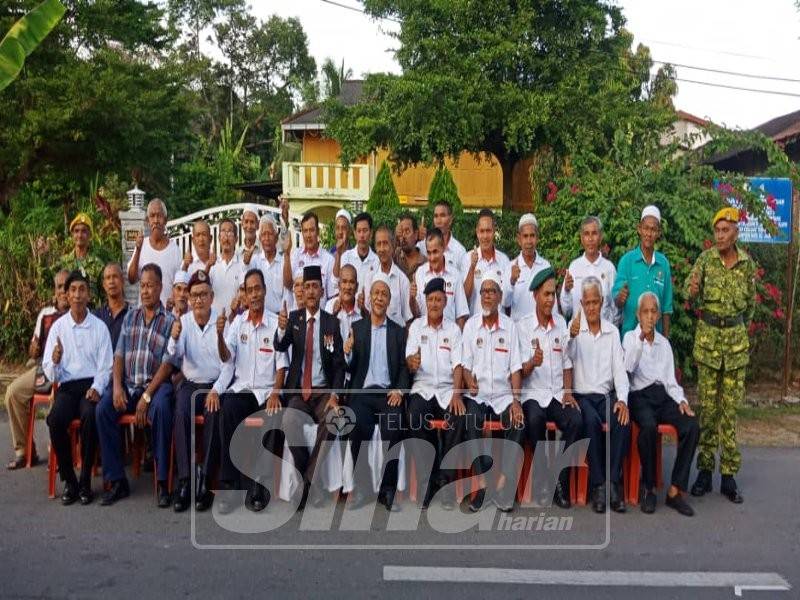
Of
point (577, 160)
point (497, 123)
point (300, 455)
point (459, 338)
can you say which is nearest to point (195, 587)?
point (300, 455)

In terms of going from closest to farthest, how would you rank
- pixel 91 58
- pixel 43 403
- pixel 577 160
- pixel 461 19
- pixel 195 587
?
pixel 195 587 < pixel 43 403 < pixel 577 160 < pixel 461 19 < pixel 91 58

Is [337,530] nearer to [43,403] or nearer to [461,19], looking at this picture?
[43,403]

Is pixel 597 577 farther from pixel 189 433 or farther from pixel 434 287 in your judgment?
pixel 189 433

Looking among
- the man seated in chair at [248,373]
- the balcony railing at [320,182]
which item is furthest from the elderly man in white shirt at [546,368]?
the balcony railing at [320,182]

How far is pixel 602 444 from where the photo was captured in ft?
19.6

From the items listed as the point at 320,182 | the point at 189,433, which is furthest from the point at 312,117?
the point at 189,433

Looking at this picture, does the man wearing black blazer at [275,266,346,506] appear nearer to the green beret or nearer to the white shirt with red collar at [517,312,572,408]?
the white shirt with red collar at [517,312,572,408]

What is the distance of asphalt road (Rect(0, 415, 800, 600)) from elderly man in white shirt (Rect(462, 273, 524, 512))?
2.06ft

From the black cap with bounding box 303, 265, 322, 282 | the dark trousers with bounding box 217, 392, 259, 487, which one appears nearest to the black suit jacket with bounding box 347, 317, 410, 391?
the black cap with bounding box 303, 265, 322, 282

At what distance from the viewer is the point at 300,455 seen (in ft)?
19.5

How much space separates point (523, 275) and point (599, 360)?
1.34m

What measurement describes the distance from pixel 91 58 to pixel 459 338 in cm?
1129

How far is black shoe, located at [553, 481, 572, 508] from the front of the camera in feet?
19.3

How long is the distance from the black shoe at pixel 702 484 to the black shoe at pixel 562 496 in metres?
1.01
